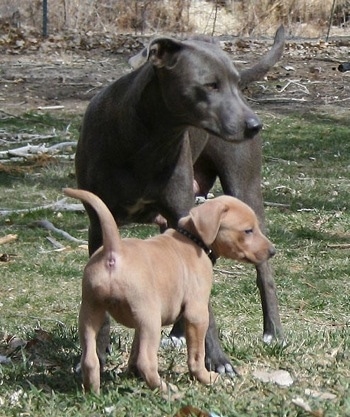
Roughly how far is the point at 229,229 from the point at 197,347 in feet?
1.79

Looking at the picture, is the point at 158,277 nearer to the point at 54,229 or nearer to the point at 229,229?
the point at 229,229

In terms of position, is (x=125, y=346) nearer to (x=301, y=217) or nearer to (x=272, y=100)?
(x=301, y=217)

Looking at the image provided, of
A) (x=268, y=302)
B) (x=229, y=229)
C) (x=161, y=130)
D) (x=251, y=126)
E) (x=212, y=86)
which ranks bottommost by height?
(x=268, y=302)

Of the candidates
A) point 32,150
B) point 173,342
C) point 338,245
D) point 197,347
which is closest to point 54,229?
point 338,245

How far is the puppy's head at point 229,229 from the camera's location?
4.75 m

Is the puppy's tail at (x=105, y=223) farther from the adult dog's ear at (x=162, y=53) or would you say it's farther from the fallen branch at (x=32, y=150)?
the fallen branch at (x=32, y=150)

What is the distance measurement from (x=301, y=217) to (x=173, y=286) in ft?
16.5

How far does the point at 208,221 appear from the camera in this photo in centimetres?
474

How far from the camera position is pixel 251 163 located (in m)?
6.60

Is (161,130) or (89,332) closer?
(89,332)

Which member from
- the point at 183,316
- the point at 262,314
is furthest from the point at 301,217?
the point at 183,316

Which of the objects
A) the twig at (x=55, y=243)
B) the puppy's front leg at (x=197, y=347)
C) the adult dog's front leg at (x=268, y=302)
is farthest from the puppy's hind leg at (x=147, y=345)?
the twig at (x=55, y=243)

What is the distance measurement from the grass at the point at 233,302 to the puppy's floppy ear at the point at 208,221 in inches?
26.7

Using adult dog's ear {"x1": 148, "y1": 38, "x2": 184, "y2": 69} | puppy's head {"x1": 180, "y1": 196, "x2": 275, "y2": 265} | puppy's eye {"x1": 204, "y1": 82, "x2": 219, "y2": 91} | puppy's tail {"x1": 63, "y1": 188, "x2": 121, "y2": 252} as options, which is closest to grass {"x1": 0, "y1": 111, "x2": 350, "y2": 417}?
puppy's head {"x1": 180, "y1": 196, "x2": 275, "y2": 265}
